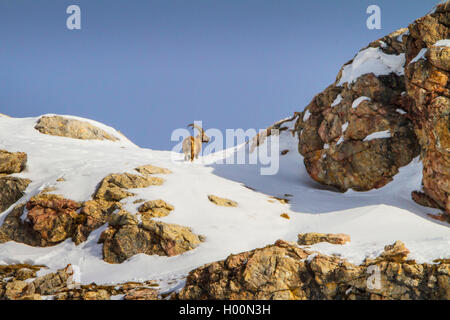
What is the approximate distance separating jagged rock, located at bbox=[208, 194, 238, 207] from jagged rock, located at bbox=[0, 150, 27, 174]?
53.7 feet

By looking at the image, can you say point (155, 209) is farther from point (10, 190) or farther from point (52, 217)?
point (10, 190)

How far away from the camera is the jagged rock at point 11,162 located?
82.2 ft

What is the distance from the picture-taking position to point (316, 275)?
480 inches

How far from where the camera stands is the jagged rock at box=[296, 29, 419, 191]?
25609 mm

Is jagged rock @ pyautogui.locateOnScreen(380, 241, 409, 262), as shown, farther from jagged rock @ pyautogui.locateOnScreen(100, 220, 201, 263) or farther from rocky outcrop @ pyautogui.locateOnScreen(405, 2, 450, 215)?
jagged rock @ pyautogui.locateOnScreen(100, 220, 201, 263)

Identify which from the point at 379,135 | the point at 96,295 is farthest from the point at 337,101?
the point at 96,295

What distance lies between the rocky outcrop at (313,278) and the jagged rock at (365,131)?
45.6ft

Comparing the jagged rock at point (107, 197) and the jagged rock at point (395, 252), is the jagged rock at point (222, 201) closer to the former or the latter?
the jagged rock at point (107, 197)

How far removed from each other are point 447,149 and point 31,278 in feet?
81.2

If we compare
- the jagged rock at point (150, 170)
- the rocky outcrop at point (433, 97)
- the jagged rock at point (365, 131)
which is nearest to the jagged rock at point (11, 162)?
the jagged rock at point (150, 170)

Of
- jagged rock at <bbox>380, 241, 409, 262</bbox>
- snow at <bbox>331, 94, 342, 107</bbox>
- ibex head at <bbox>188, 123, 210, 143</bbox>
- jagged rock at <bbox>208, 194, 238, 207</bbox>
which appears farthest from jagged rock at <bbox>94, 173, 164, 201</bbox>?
snow at <bbox>331, 94, 342, 107</bbox>
